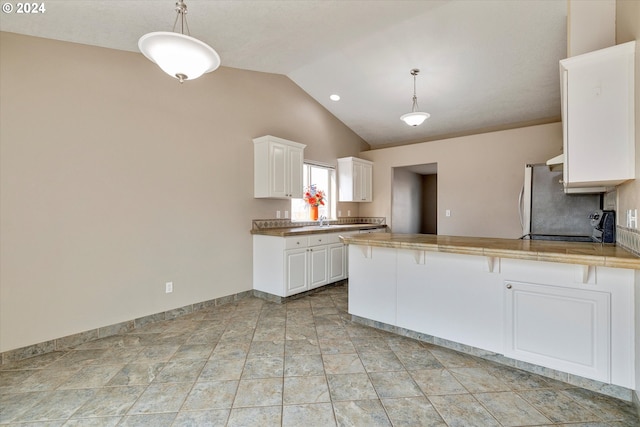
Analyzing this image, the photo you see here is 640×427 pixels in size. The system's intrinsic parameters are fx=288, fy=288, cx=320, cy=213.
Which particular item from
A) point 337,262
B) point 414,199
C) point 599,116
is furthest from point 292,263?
point 414,199

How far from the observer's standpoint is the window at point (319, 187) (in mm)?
4996

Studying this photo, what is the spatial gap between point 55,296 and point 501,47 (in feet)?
17.6

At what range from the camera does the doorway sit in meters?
6.44

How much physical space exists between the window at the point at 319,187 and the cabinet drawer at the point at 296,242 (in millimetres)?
882

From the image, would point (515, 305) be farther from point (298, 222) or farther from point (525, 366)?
point (298, 222)

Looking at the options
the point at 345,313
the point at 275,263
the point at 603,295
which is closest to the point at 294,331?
the point at 345,313

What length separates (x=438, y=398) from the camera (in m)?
1.85

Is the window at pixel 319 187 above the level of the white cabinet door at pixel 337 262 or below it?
above

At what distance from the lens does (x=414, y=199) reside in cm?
765

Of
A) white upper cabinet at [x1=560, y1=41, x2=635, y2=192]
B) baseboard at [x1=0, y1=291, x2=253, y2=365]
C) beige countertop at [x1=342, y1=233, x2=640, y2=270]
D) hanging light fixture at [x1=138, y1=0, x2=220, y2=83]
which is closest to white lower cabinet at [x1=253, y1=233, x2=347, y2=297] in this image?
baseboard at [x1=0, y1=291, x2=253, y2=365]

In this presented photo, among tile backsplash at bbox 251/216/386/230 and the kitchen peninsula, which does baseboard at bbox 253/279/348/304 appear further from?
the kitchen peninsula

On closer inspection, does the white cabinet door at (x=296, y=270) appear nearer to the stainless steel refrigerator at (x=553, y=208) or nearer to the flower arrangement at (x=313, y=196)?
the flower arrangement at (x=313, y=196)

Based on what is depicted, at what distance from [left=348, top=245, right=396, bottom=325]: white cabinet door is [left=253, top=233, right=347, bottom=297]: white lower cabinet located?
105 cm

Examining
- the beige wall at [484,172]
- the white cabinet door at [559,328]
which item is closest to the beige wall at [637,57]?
the white cabinet door at [559,328]
